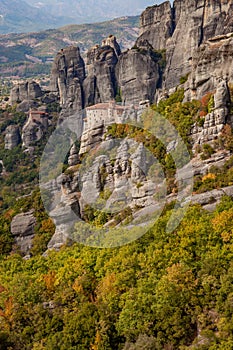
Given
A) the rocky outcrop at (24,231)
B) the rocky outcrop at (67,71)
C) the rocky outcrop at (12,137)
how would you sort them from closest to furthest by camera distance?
1. the rocky outcrop at (24,231)
2. the rocky outcrop at (12,137)
3. the rocky outcrop at (67,71)

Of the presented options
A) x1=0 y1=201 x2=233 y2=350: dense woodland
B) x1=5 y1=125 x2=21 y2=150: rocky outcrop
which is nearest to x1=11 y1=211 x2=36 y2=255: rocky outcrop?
x1=0 y1=201 x2=233 y2=350: dense woodland

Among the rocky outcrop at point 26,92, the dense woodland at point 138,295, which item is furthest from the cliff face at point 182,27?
the dense woodland at point 138,295

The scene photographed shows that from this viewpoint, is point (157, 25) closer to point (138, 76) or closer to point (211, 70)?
point (138, 76)

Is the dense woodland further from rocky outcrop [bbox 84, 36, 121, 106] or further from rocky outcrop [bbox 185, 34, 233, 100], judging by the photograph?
rocky outcrop [bbox 84, 36, 121, 106]

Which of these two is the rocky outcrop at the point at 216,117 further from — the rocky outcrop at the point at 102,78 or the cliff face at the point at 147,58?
the rocky outcrop at the point at 102,78

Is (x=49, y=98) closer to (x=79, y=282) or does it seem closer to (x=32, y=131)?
(x=32, y=131)

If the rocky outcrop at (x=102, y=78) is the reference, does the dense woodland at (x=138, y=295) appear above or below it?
below
